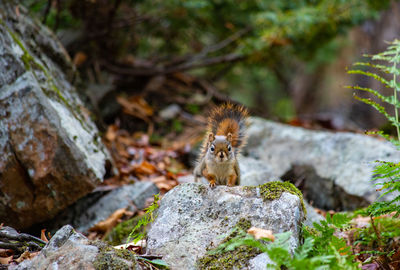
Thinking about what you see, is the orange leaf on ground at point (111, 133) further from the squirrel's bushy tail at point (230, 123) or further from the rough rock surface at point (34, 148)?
the squirrel's bushy tail at point (230, 123)

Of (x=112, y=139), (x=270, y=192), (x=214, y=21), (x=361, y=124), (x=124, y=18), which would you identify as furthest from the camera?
(x=361, y=124)

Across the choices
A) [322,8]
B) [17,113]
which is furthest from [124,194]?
[322,8]

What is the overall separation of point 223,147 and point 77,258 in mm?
1725

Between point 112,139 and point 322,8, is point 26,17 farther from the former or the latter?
point 322,8

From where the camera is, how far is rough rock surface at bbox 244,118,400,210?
4.17 meters

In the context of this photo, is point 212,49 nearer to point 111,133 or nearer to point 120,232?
point 111,133

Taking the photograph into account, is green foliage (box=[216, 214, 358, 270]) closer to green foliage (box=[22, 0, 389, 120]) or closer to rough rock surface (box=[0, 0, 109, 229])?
rough rock surface (box=[0, 0, 109, 229])

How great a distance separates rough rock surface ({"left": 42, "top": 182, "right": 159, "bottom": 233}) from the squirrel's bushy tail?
0.90 metres

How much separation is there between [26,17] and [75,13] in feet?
3.96

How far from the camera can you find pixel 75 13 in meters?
5.30

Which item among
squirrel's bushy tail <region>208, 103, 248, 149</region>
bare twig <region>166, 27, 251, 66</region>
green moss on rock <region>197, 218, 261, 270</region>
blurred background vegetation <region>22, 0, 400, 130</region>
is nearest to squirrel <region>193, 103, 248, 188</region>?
squirrel's bushy tail <region>208, 103, 248, 149</region>

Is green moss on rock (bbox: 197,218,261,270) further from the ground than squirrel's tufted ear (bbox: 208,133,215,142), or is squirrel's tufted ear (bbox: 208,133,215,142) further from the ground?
squirrel's tufted ear (bbox: 208,133,215,142)

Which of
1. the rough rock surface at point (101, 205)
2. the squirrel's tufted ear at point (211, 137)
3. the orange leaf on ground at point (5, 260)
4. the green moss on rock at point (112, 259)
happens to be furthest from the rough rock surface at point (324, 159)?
the orange leaf on ground at point (5, 260)

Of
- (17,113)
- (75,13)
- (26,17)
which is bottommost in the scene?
(17,113)
